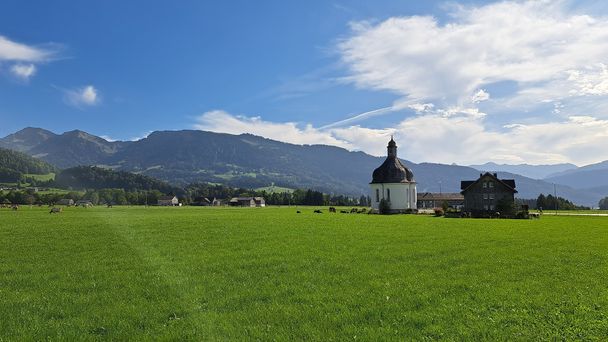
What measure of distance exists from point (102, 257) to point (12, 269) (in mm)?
3881

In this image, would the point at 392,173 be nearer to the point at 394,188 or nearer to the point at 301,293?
the point at 394,188

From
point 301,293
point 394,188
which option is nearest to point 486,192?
point 394,188

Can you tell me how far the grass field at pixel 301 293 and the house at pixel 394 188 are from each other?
7402 cm

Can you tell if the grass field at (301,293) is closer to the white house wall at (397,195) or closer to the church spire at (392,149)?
the white house wall at (397,195)

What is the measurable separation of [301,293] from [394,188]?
289ft

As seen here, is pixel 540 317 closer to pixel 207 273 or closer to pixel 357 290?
pixel 357 290

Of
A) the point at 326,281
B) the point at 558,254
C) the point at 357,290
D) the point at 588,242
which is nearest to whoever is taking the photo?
the point at 357,290

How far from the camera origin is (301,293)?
14188 millimetres

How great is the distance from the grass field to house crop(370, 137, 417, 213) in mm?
74015

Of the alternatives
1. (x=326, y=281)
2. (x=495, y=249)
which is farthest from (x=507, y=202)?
(x=326, y=281)

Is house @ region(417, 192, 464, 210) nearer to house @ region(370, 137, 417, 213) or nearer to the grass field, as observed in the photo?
house @ region(370, 137, 417, 213)

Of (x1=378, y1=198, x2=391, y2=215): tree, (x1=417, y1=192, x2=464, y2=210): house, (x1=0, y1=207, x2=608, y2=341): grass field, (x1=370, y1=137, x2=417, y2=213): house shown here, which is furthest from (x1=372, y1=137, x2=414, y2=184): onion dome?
(x1=0, y1=207, x2=608, y2=341): grass field

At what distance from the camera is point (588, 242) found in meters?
29.9

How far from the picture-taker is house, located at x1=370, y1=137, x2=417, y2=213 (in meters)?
99.2
